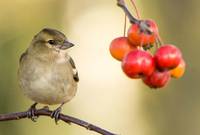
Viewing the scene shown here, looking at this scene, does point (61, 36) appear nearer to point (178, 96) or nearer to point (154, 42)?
point (154, 42)

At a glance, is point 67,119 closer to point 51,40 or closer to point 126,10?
point 126,10

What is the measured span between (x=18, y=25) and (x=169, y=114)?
285 cm

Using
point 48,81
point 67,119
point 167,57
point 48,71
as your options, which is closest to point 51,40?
point 48,71

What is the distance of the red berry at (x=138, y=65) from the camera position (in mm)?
3373

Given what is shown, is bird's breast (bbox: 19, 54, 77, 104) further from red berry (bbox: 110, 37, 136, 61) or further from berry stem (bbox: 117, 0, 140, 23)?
berry stem (bbox: 117, 0, 140, 23)

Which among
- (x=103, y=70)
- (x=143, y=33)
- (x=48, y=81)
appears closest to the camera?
(x=143, y=33)

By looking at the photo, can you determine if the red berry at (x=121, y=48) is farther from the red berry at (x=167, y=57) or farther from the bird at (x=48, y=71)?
the bird at (x=48, y=71)

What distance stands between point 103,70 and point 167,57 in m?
9.14

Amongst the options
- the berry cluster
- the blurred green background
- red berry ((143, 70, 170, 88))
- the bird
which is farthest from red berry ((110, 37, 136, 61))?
the blurred green background

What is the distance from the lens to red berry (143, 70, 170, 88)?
339 cm

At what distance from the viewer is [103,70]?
40.9 feet

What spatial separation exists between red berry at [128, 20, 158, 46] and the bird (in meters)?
1.84

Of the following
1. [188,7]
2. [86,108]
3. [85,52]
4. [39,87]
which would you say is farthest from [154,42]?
[85,52]

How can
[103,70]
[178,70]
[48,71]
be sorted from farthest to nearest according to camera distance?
1. [103,70]
2. [48,71]
3. [178,70]
